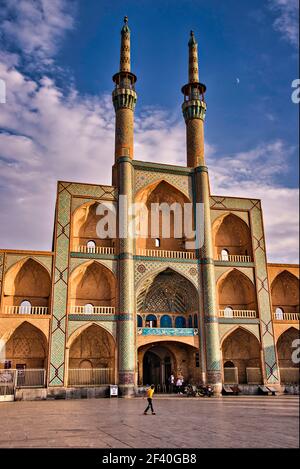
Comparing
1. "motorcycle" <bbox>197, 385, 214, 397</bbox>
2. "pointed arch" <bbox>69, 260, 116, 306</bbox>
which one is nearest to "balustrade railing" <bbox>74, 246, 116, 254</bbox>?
"pointed arch" <bbox>69, 260, 116, 306</bbox>

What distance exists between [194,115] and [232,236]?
9710mm

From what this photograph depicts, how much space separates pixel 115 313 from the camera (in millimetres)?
25750

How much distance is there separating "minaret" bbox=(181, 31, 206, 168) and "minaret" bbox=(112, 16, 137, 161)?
4467mm

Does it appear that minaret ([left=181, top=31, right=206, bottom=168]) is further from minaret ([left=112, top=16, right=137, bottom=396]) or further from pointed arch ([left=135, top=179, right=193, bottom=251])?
minaret ([left=112, top=16, right=137, bottom=396])

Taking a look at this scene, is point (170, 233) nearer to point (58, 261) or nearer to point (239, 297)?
point (239, 297)

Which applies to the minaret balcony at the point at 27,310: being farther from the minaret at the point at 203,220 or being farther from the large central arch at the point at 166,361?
the minaret at the point at 203,220

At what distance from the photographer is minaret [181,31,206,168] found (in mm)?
31938

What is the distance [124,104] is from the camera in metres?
31.1

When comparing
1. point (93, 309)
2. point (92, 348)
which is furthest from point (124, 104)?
point (92, 348)

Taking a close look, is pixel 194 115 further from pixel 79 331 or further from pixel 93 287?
pixel 79 331

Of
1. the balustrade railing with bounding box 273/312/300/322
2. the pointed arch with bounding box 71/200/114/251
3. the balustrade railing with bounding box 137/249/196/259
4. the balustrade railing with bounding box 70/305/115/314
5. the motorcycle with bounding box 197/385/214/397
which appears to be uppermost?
the pointed arch with bounding box 71/200/114/251

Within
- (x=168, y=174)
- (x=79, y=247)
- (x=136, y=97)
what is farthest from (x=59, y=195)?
(x=136, y=97)

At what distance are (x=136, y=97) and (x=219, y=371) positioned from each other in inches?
783

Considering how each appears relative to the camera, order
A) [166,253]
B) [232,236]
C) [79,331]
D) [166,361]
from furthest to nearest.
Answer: [232,236] < [166,361] < [166,253] < [79,331]
